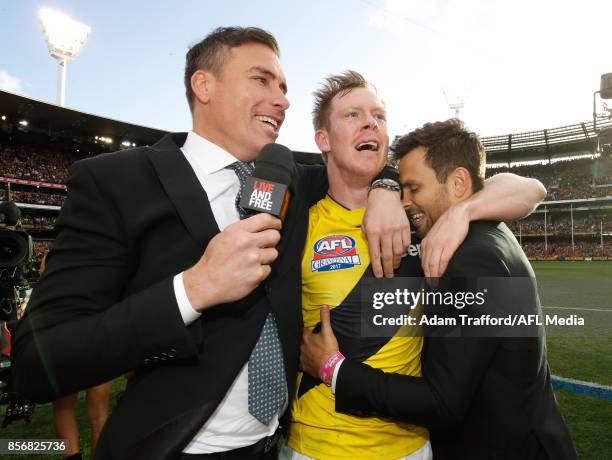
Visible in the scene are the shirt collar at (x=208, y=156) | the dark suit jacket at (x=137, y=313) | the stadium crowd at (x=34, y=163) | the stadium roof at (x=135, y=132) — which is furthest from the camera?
the stadium crowd at (x=34, y=163)

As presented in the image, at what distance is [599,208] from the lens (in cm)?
4622

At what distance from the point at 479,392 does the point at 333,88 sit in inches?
72.3

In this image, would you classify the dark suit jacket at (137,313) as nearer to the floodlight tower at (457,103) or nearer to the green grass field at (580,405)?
the green grass field at (580,405)

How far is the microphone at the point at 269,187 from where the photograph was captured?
4.23 feet

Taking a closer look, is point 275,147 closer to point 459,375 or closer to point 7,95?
point 459,375

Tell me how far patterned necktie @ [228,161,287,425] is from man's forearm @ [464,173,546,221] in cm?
108

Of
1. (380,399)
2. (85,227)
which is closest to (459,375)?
(380,399)

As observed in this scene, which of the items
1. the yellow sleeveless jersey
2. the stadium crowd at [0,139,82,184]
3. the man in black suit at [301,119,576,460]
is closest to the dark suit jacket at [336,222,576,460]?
the man in black suit at [301,119,576,460]

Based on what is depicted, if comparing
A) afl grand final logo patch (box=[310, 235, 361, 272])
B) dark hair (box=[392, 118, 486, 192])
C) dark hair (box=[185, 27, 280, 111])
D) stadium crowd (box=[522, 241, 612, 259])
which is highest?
stadium crowd (box=[522, 241, 612, 259])

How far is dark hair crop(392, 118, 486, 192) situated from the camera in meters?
2.19

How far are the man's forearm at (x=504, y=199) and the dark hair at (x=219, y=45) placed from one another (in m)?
1.22

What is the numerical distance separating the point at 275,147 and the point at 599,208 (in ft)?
181

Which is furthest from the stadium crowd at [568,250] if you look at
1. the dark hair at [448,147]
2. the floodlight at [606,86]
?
the dark hair at [448,147]

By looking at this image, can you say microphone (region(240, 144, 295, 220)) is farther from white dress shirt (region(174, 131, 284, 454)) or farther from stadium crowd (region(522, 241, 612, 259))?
stadium crowd (region(522, 241, 612, 259))
